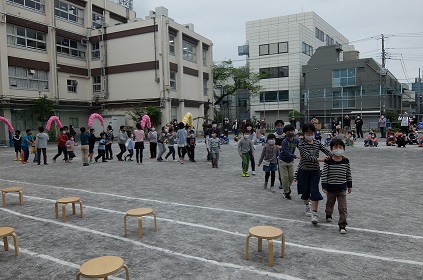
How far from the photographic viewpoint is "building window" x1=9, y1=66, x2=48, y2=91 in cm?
2925

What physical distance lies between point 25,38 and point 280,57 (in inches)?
1374

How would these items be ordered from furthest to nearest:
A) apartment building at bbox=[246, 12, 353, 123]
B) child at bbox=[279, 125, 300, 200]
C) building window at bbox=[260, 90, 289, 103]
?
building window at bbox=[260, 90, 289, 103] → apartment building at bbox=[246, 12, 353, 123] → child at bbox=[279, 125, 300, 200]

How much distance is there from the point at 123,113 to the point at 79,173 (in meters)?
23.5

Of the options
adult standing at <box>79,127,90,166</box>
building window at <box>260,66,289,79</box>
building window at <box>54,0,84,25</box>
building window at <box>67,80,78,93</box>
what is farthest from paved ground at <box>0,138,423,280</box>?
building window at <box>260,66,289,79</box>

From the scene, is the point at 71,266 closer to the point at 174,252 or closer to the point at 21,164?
the point at 174,252

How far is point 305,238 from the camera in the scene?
5895 mm

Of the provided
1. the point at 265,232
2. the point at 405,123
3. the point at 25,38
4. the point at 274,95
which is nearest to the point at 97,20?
the point at 25,38

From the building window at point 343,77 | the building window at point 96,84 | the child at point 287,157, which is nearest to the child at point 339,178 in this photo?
the child at point 287,157

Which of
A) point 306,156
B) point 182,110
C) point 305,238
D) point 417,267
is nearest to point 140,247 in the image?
point 305,238

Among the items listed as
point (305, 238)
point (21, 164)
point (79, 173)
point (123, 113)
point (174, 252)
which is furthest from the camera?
point (123, 113)

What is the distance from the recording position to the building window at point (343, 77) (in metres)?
43.2

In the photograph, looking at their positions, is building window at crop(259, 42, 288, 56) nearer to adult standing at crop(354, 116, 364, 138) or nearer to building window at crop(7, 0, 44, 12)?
adult standing at crop(354, 116, 364, 138)

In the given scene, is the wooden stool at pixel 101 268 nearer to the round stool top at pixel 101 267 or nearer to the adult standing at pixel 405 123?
the round stool top at pixel 101 267

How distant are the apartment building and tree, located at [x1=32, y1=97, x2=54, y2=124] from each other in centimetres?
2961
